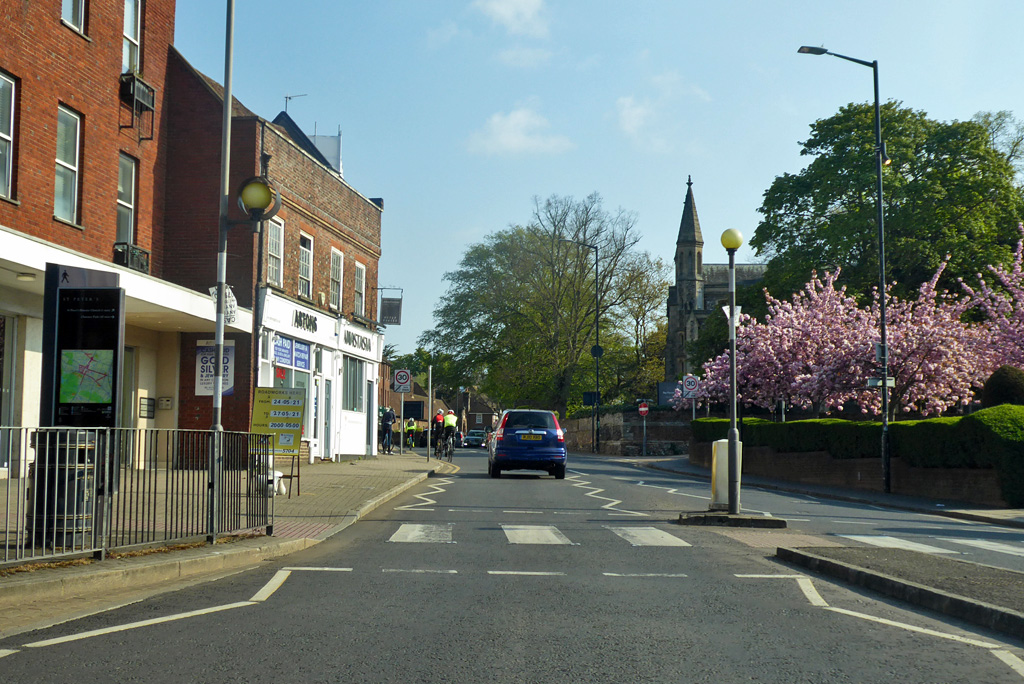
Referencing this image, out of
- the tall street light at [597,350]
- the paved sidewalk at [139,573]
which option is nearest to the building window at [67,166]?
the paved sidewalk at [139,573]

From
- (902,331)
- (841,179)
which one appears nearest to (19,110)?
(902,331)

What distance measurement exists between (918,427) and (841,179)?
22790 millimetres

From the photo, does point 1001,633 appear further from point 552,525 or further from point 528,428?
point 528,428

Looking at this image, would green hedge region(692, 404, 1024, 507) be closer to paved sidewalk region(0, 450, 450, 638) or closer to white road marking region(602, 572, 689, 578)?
paved sidewalk region(0, 450, 450, 638)

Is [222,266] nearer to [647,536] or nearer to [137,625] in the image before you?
[647,536]

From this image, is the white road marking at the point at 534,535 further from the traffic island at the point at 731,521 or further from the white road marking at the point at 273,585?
the white road marking at the point at 273,585

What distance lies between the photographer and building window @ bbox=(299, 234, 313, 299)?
1155 inches

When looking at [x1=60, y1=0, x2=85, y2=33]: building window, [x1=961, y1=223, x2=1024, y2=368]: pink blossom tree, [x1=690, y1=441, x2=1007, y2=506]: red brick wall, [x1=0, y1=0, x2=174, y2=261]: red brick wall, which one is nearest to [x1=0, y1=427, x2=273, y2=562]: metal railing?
[x1=0, y1=0, x2=174, y2=261]: red brick wall

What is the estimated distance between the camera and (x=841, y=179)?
144 ft

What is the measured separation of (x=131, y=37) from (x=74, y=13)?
2.98 meters

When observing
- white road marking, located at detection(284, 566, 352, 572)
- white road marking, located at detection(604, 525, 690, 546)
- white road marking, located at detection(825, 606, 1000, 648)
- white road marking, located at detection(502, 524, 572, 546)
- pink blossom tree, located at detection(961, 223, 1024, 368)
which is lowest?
white road marking, located at detection(604, 525, 690, 546)

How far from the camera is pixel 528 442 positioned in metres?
25.1

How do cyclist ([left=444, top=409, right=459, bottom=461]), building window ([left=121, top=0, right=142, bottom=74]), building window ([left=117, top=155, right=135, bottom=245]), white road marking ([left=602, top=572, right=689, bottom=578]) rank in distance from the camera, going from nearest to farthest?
1. white road marking ([left=602, top=572, right=689, bottom=578])
2. building window ([left=117, top=155, right=135, bottom=245])
3. building window ([left=121, top=0, right=142, bottom=74])
4. cyclist ([left=444, top=409, right=459, bottom=461])

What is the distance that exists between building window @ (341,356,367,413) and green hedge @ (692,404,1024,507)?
1377cm
